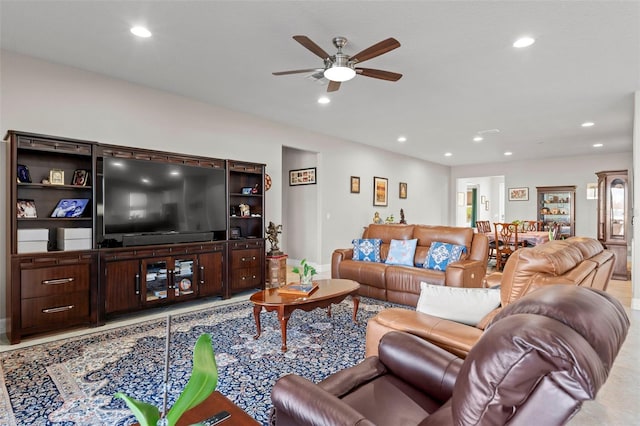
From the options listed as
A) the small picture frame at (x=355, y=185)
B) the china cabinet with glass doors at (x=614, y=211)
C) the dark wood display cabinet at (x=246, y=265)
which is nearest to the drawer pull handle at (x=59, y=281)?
the dark wood display cabinet at (x=246, y=265)

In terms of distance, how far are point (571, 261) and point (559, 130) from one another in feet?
18.3

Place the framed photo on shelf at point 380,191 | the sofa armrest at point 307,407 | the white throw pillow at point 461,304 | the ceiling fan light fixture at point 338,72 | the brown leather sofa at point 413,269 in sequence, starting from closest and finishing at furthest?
the sofa armrest at point 307,407 < the white throw pillow at point 461,304 < the ceiling fan light fixture at point 338,72 < the brown leather sofa at point 413,269 < the framed photo on shelf at point 380,191

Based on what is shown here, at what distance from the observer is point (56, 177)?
3521 millimetres

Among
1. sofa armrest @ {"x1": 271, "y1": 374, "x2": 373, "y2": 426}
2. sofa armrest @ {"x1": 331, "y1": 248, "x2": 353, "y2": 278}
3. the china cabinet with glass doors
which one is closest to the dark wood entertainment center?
sofa armrest @ {"x1": 331, "y1": 248, "x2": 353, "y2": 278}

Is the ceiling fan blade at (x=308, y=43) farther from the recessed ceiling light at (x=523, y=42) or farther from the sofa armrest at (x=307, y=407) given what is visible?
the sofa armrest at (x=307, y=407)

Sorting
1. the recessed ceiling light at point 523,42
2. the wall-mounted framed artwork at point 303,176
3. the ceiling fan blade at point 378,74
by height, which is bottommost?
the wall-mounted framed artwork at point 303,176

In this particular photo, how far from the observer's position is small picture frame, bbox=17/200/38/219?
3326mm

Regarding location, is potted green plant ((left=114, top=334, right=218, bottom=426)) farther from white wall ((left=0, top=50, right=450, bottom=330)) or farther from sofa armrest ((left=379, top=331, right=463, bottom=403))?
white wall ((left=0, top=50, right=450, bottom=330))

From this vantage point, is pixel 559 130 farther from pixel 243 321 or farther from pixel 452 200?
pixel 243 321

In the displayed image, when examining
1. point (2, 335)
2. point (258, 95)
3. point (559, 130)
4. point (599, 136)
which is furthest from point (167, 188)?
point (599, 136)

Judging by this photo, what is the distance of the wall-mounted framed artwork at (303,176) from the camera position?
282 inches

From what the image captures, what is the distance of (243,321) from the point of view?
3.74 m

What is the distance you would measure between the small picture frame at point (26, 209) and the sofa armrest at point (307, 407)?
11.1 ft

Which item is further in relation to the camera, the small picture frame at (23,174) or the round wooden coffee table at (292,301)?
the small picture frame at (23,174)
